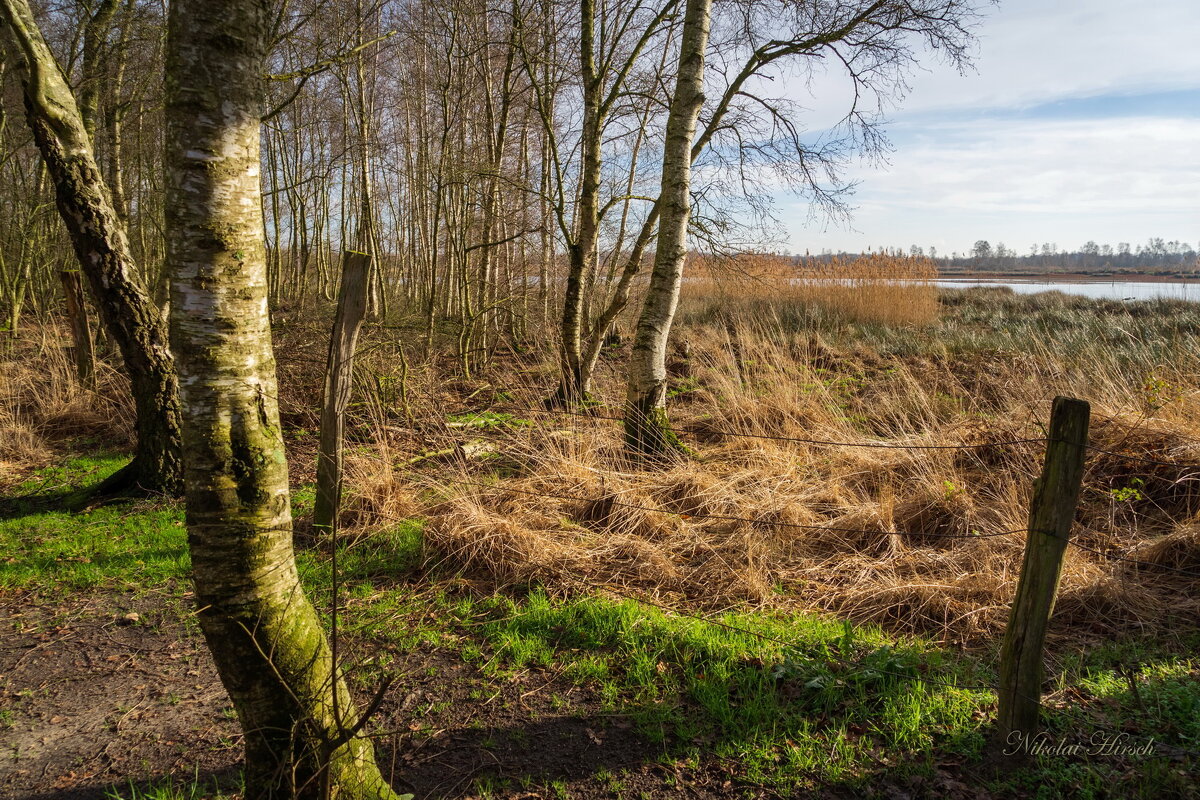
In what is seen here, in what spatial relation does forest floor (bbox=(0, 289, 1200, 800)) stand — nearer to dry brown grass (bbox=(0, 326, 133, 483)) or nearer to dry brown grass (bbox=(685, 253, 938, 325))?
dry brown grass (bbox=(0, 326, 133, 483))

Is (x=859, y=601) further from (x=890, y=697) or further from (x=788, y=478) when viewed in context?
(x=788, y=478)

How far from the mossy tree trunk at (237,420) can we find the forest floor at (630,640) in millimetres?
365

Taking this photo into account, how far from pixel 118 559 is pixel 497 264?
9.08m

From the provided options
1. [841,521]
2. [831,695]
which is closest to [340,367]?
[831,695]

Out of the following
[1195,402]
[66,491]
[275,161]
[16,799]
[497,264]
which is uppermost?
[275,161]

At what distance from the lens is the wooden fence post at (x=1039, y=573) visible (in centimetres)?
237

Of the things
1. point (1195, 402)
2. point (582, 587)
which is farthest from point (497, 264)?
point (1195, 402)

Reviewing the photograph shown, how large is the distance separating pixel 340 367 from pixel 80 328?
5544 millimetres

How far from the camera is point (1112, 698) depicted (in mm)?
2955

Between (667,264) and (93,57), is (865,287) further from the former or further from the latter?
(93,57)

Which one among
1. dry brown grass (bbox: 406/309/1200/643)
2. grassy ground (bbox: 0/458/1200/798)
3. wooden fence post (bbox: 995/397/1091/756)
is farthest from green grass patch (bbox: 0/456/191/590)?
wooden fence post (bbox: 995/397/1091/756)

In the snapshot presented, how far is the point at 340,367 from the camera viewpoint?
4184 mm

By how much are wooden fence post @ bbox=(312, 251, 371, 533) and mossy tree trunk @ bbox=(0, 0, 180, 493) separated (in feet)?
4.01

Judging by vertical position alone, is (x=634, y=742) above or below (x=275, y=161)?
below
